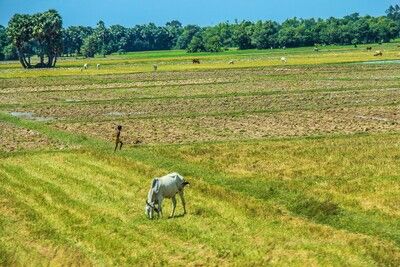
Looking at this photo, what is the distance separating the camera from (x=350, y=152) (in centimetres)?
2916

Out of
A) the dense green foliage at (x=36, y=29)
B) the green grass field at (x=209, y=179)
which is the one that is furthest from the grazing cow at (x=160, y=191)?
the dense green foliage at (x=36, y=29)

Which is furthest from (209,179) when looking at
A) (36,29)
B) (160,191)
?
(36,29)

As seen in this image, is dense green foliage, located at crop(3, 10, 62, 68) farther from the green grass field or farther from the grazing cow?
the grazing cow

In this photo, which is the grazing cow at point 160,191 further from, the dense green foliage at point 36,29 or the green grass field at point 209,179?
the dense green foliage at point 36,29

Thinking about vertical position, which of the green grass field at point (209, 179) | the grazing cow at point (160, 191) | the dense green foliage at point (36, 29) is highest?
the dense green foliage at point (36, 29)

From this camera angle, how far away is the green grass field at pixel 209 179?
1694cm

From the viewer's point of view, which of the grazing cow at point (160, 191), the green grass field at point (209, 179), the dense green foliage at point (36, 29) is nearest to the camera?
the green grass field at point (209, 179)

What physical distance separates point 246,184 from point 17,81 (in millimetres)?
58495

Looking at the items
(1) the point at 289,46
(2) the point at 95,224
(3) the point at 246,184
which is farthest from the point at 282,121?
(1) the point at 289,46

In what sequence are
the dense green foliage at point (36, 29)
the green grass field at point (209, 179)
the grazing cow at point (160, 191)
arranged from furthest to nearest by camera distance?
the dense green foliage at point (36, 29) → the grazing cow at point (160, 191) → the green grass field at point (209, 179)

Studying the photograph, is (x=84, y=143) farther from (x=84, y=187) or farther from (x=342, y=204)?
(x=342, y=204)

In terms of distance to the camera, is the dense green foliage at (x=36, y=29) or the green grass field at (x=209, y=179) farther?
the dense green foliage at (x=36, y=29)

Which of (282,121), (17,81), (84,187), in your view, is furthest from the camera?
(17,81)

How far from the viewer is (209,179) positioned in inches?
984
